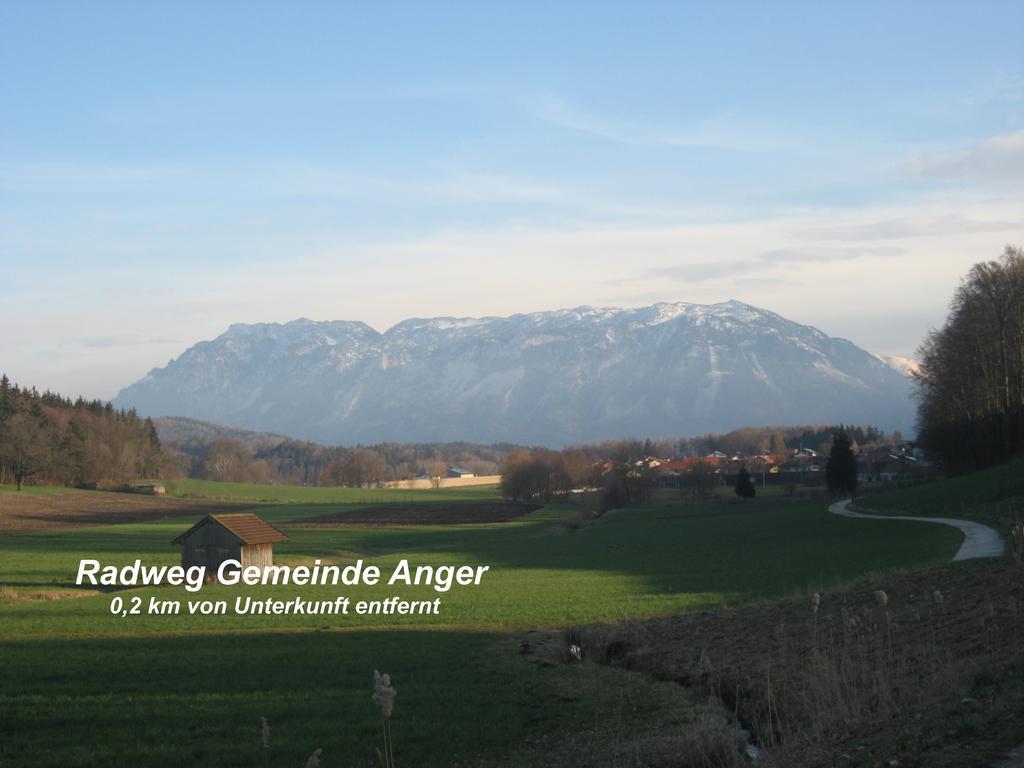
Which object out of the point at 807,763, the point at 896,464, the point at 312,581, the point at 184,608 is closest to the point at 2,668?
the point at 184,608

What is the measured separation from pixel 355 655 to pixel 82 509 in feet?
321

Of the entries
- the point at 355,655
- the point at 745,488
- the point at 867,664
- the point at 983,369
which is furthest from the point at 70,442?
the point at 867,664

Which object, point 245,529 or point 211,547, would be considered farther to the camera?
point 245,529

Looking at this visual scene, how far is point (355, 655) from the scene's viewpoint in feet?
83.6

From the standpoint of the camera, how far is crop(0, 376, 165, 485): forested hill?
12750 cm

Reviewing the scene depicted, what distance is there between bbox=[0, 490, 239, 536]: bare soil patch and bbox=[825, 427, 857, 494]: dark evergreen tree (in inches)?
2802

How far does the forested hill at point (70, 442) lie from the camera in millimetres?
127500

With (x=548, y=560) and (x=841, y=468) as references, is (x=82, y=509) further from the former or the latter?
(x=841, y=468)

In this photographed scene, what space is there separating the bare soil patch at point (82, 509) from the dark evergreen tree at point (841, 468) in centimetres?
7118

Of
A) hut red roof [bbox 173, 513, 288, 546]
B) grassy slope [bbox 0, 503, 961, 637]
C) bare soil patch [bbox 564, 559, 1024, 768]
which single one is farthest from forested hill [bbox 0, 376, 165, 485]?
bare soil patch [bbox 564, 559, 1024, 768]

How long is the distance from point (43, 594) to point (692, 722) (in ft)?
119

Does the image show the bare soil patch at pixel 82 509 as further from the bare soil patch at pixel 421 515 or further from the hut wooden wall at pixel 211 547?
the hut wooden wall at pixel 211 547

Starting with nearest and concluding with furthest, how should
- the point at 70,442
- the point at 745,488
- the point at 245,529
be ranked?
the point at 245,529
the point at 745,488
the point at 70,442

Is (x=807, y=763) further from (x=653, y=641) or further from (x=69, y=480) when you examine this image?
(x=69, y=480)
